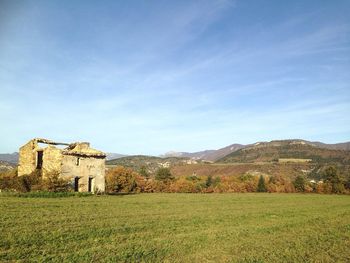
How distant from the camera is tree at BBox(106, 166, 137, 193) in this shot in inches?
1743

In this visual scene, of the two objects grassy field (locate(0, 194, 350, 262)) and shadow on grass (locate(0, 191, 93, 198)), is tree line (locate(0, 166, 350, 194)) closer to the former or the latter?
shadow on grass (locate(0, 191, 93, 198))

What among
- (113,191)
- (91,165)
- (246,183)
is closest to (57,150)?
(91,165)

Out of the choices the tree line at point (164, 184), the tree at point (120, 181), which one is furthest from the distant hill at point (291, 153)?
the tree at point (120, 181)

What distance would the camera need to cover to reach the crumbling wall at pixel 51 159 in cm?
3369

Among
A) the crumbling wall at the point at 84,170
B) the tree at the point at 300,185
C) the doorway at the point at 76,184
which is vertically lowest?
the tree at the point at 300,185

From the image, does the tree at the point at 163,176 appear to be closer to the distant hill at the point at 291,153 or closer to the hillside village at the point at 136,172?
the hillside village at the point at 136,172

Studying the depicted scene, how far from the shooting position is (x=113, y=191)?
145ft

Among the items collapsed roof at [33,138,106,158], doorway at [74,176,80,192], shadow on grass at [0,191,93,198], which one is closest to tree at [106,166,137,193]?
collapsed roof at [33,138,106,158]

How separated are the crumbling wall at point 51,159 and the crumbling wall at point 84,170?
49 centimetres

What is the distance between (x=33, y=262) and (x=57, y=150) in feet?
89.4

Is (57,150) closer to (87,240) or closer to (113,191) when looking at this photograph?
(113,191)

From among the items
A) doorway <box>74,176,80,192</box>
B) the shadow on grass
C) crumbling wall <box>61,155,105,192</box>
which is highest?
crumbling wall <box>61,155,105,192</box>

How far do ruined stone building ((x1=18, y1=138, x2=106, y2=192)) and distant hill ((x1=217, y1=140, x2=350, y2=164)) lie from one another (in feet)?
357

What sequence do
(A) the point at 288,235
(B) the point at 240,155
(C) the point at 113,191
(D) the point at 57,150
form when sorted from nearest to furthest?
(A) the point at 288,235
(D) the point at 57,150
(C) the point at 113,191
(B) the point at 240,155
